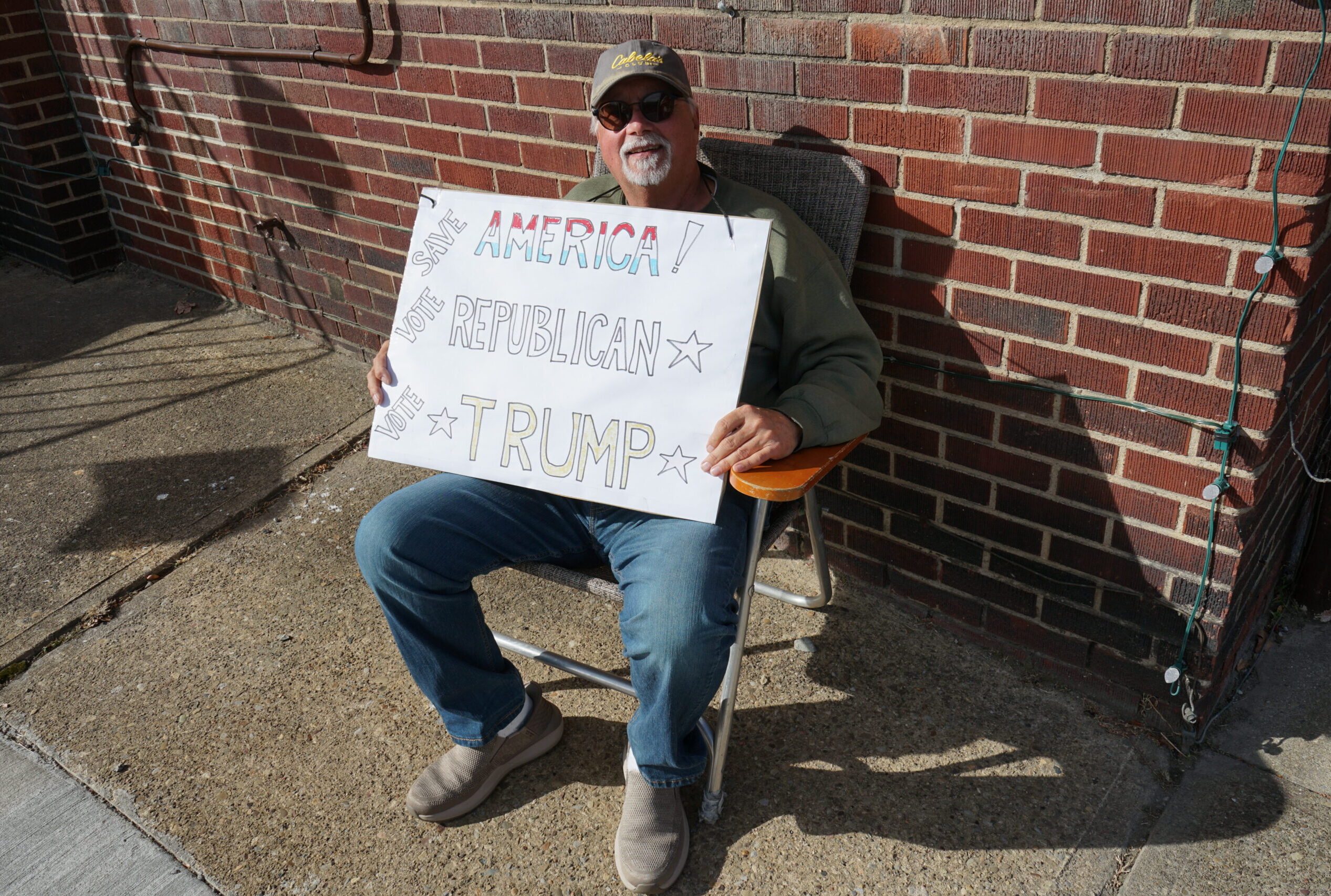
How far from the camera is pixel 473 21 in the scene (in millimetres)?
3023

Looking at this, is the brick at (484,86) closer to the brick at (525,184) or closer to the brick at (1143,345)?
the brick at (525,184)

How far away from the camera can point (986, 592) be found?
2.59 meters

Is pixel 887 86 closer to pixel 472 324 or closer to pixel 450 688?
pixel 472 324

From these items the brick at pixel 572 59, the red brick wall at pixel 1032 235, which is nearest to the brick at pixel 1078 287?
the red brick wall at pixel 1032 235

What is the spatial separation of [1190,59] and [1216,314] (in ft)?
1.57

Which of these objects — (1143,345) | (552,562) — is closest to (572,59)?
(552,562)

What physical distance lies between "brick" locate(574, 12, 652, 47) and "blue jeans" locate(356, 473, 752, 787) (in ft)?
4.07

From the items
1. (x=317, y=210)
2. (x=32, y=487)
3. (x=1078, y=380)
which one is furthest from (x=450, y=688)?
(x=317, y=210)

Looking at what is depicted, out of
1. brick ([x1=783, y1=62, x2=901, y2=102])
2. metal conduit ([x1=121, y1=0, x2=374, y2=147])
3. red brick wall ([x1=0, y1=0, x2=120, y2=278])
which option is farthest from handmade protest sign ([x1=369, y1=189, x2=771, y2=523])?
red brick wall ([x1=0, y1=0, x2=120, y2=278])

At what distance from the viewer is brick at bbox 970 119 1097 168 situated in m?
1.99

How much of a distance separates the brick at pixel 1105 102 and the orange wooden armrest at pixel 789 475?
793 mm

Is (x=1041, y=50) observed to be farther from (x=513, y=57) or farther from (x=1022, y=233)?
(x=513, y=57)

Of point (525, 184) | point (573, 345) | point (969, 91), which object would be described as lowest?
point (573, 345)

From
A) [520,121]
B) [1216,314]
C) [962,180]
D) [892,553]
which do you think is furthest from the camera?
[520,121]
